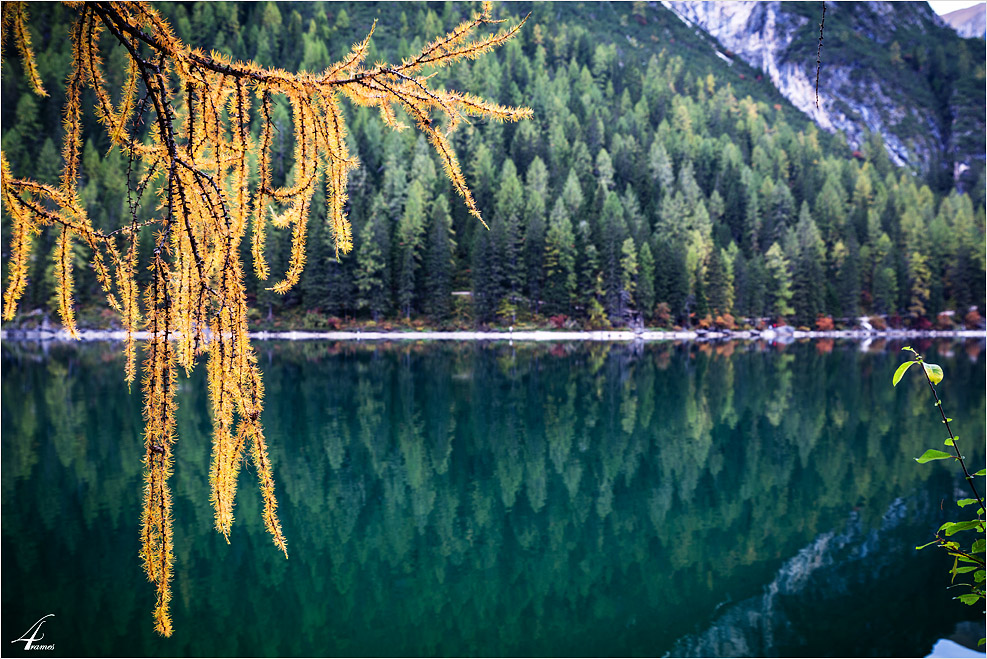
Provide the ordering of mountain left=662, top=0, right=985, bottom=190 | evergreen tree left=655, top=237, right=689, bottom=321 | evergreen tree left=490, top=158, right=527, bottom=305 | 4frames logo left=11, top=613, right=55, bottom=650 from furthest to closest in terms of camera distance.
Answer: mountain left=662, top=0, right=985, bottom=190, evergreen tree left=655, top=237, right=689, bottom=321, evergreen tree left=490, top=158, right=527, bottom=305, 4frames logo left=11, top=613, right=55, bottom=650

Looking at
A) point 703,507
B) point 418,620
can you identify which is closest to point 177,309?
point 418,620

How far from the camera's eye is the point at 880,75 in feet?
560

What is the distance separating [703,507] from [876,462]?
660 cm

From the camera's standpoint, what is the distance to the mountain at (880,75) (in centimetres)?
15675

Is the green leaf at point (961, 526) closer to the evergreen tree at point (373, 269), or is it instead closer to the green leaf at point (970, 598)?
the green leaf at point (970, 598)

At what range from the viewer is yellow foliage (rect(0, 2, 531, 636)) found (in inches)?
70.8

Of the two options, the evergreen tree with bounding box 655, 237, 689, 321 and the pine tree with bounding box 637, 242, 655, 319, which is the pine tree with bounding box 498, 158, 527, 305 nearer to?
the pine tree with bounding box 637, 242, 655, 319

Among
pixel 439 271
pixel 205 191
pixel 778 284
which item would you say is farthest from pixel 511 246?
pixel 205 191

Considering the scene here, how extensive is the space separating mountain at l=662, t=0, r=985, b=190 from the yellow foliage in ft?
551

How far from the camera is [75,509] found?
13188 mm

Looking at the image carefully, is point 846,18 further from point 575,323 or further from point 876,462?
point 876,462

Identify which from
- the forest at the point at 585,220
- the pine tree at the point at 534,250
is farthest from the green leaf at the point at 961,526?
the pine tree at the point at 534,250

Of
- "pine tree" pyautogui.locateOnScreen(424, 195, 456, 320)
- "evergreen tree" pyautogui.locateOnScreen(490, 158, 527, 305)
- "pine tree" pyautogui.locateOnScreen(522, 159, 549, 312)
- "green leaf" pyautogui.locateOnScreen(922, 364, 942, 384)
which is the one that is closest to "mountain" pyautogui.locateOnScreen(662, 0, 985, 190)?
"pine tree" pyautogui.locateOnScreen(522, 159, 549, 312)

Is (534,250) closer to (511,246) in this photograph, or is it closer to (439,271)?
(511,246)
